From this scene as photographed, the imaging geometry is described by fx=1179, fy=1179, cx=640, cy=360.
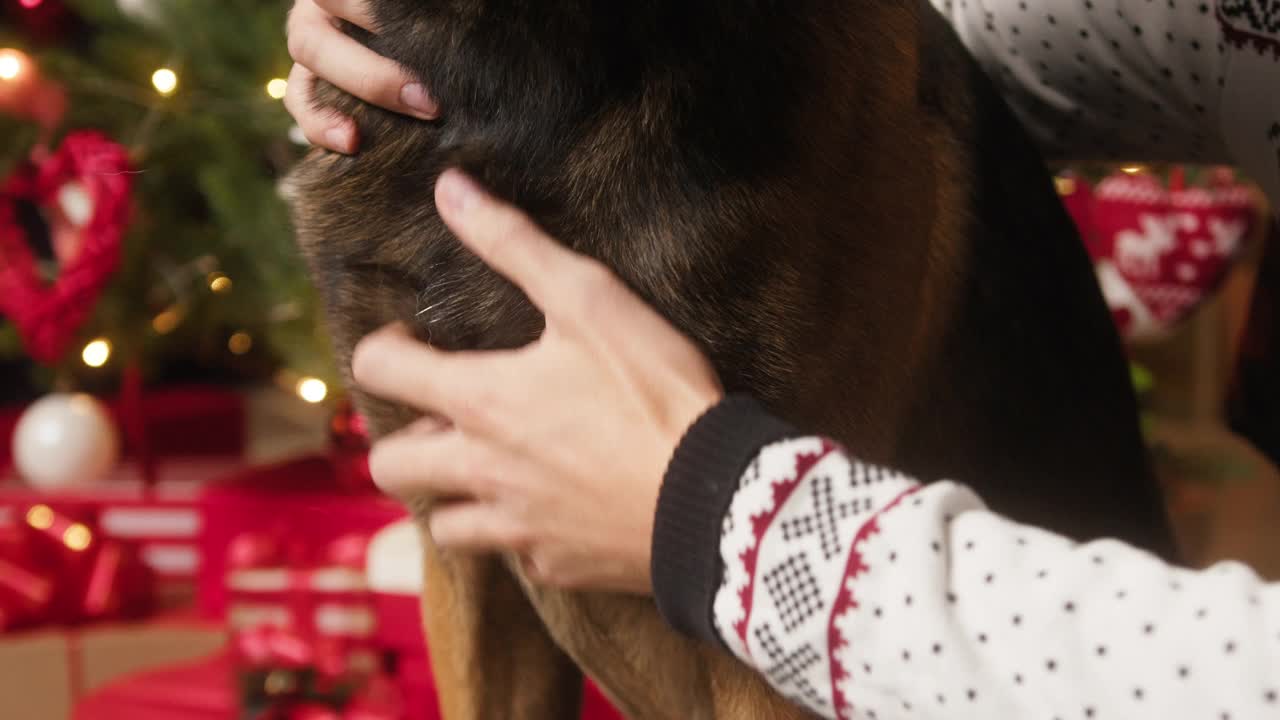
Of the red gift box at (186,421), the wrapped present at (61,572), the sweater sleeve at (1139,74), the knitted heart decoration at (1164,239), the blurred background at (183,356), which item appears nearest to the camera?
the sweater sleeve at (1139,74)

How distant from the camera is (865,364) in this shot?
2.23ft

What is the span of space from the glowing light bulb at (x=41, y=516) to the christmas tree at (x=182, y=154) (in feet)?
0.71

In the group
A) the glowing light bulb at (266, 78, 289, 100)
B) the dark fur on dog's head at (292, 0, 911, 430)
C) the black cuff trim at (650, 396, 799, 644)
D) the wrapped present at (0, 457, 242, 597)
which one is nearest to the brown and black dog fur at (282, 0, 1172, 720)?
the dark fur on dog's head at (292, 0, 911, 430)

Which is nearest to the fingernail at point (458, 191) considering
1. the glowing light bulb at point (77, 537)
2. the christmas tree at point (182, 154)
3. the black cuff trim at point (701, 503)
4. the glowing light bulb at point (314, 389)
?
the black cuff trim at point (701, 503)

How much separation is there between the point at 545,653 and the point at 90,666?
129cm

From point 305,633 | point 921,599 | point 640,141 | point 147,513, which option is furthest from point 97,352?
point 921,599

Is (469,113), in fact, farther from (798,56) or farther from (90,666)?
(90,666)

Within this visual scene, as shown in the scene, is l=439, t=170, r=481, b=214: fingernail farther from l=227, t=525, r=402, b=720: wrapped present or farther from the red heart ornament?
the red heart ornament

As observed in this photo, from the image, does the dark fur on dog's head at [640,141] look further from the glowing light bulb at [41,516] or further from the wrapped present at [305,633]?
the glowing light bulb at [41,516]

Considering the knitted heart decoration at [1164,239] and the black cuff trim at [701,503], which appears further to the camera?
the knitted heart decoration at [1164,239]

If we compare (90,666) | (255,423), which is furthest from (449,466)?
(255,423)

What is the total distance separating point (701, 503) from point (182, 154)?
1.40 m

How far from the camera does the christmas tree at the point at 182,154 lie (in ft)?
5.26

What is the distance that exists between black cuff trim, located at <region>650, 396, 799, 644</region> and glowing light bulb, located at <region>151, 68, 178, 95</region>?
4.40ft
